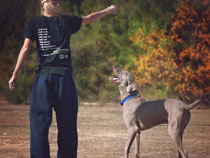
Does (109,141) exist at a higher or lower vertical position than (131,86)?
lower

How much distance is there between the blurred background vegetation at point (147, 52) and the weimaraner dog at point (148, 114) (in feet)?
45.6

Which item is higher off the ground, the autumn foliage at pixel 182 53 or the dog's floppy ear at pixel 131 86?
the dog's floppy ear at pixel 131 86

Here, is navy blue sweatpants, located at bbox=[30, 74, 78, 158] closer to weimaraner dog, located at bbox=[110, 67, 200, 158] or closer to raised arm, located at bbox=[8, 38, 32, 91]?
raised arm, located at bbox=[8, 38, 32, 91]

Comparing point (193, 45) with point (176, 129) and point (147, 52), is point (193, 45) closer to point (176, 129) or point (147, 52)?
point (147, 52)

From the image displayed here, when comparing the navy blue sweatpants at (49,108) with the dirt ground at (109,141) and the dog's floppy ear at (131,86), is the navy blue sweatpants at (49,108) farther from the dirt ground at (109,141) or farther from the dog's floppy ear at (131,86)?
the dirt ground at (109,141)

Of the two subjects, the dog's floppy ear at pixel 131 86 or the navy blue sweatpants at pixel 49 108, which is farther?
the dog's floppy ear at pixel 131 86

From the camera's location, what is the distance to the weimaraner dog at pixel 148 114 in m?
7.32

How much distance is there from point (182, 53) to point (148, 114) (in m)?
14.7

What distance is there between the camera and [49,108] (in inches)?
210

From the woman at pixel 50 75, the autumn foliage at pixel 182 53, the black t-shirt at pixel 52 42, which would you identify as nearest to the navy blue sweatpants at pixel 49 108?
the woman at pixel 50 75

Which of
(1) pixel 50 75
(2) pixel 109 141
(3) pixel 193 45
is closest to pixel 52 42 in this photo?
(1) pixel 50 75

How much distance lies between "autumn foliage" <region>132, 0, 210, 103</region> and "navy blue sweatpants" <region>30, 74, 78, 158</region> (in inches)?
654

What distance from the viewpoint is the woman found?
532cm

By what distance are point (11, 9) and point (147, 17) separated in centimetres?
1472
